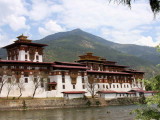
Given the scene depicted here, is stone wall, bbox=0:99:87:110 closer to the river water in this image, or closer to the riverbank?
the riverbank

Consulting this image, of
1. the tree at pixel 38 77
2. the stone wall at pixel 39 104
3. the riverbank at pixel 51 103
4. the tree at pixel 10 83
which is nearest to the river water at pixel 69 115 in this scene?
the stone wall at pixel 39 104

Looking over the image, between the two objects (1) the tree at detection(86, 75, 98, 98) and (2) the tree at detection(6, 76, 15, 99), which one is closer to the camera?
(2) the tree at detection(6, 76, 15, 99)

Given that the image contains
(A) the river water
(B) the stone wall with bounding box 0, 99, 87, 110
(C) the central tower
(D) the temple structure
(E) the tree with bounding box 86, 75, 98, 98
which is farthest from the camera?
(E) the tree with bounding box 86, 75, 98, 98

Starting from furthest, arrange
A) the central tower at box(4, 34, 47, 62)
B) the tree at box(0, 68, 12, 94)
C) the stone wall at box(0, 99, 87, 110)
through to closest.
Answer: the central tower at box(4, 34, 47, 62) → the tree at box(0, 68, 12, 94) → the stone wall at box(0, 99, 87, 110)

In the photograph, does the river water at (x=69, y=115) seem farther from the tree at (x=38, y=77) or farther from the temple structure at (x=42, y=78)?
the tree at (x=38, y=77)

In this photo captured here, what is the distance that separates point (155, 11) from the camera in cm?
714

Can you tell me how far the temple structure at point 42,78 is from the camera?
214ft

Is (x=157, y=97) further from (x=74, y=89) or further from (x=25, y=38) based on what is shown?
(x=25, y=38)

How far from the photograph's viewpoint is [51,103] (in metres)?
63.1

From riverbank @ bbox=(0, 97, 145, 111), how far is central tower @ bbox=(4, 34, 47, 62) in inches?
750

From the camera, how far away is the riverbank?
2181 inches

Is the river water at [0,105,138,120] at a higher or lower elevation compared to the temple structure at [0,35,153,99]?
lower

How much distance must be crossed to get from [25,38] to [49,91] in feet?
66.0

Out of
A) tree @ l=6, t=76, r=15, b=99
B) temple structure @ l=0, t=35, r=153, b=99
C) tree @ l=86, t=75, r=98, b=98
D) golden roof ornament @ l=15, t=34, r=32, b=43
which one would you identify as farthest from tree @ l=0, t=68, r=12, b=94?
tree @ l=86, t=75, r=98, b=98
